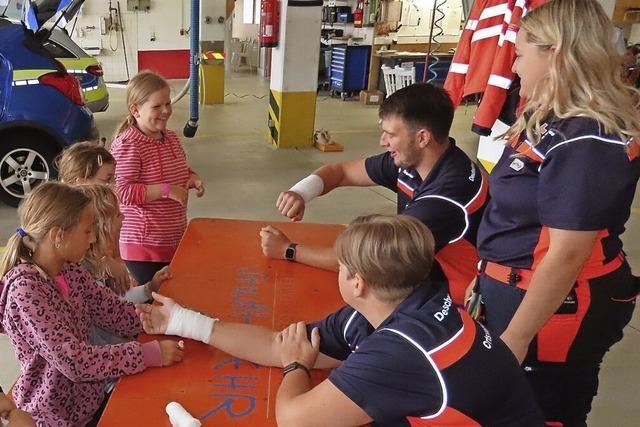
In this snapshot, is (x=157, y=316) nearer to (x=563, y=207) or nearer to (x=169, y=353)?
(x=169, y=353)

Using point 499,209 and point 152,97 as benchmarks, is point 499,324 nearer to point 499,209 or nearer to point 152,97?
point 499,209

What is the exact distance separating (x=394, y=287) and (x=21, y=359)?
40.7 inches

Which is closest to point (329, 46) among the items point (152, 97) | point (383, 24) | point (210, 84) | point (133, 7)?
point (383, 24)

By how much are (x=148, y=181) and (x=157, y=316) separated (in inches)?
41.3

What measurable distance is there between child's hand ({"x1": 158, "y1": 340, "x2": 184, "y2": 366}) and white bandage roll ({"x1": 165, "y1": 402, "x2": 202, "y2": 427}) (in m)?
0.21

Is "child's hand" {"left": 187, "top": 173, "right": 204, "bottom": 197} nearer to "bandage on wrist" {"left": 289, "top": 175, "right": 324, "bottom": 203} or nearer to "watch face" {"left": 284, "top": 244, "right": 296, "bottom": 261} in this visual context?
"bandage on wrist" {"left": 289, "top": 175, "right": 324, "bottom": 203}

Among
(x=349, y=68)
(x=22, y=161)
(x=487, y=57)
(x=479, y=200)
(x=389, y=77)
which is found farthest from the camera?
(x=349, y=68)

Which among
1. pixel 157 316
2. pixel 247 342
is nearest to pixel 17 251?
pixel 157 316

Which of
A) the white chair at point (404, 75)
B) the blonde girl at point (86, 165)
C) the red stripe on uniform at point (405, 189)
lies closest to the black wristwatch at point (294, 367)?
the red stripe on uniform at point (405, 189)

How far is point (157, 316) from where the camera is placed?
1697 millimetres

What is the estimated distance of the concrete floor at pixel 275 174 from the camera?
2.95 metres

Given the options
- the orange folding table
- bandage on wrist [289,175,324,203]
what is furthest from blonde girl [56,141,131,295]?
bandage on wrist [289,175,324,203]

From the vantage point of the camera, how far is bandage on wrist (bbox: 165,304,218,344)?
1642 mm

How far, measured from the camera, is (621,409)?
2779 mm
